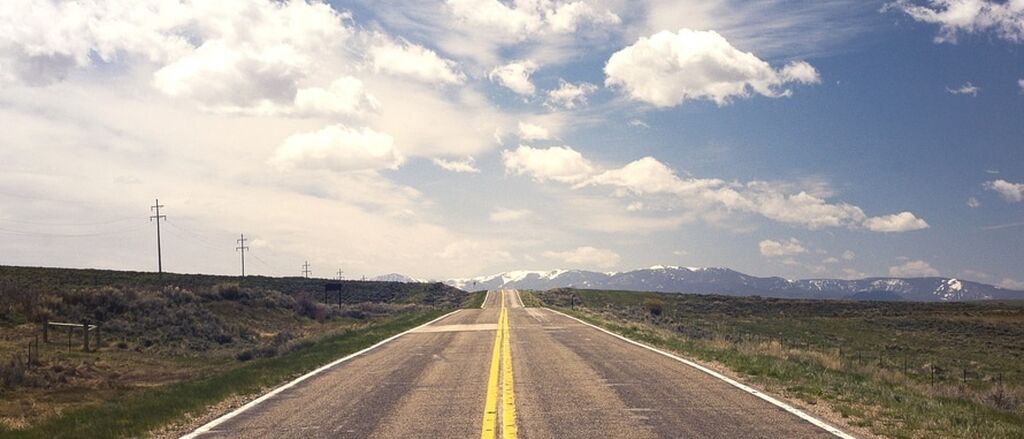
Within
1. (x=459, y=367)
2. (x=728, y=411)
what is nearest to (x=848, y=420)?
(x=728, y=411)

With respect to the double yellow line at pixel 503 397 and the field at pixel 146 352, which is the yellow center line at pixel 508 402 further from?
the field at pixel 146 352

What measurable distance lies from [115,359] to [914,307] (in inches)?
3774

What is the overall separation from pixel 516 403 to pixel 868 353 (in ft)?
129

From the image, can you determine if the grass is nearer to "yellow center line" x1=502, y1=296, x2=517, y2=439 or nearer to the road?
the road

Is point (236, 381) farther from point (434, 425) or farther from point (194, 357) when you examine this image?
point (194, 357)

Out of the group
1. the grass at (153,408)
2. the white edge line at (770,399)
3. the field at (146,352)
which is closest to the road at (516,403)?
the white edge line at (770,399)

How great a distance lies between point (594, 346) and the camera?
22062 mm

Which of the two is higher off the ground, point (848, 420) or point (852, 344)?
point (848, 420)

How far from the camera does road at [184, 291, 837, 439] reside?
924 centimetres

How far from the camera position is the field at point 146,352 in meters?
12.7

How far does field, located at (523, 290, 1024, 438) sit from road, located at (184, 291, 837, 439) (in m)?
1.44

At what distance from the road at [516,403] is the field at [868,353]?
144cm

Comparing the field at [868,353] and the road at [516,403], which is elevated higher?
the road at [516,403]

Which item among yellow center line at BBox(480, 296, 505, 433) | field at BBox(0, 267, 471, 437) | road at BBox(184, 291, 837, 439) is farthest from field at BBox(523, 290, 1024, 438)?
field at BBox(0, 267, 471, 437)
